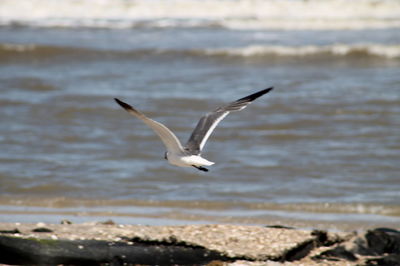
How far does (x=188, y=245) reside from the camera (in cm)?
478

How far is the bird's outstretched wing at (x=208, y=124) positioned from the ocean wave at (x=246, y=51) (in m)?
10.6

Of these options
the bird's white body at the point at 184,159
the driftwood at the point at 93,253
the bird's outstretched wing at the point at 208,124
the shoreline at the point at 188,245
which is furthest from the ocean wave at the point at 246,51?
the driftwood at the point at 93,253

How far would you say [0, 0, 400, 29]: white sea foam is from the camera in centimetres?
2355

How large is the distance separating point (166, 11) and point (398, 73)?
555 inches

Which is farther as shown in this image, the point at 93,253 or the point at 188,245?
the point at 188,245

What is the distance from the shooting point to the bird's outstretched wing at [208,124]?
18.9 ft

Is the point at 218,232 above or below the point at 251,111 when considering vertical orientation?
below

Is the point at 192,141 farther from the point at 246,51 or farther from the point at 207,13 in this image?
the point at 207,13

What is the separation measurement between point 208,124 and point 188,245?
1417mm

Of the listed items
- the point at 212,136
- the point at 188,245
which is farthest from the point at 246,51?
the point at 188,245

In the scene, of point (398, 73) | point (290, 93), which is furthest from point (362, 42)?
point (290, 93)

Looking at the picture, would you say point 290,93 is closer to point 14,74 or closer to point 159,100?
point 159,100

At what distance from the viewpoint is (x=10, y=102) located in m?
11.7

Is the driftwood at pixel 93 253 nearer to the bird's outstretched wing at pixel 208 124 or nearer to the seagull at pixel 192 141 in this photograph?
the seagull at pixel 192 141
